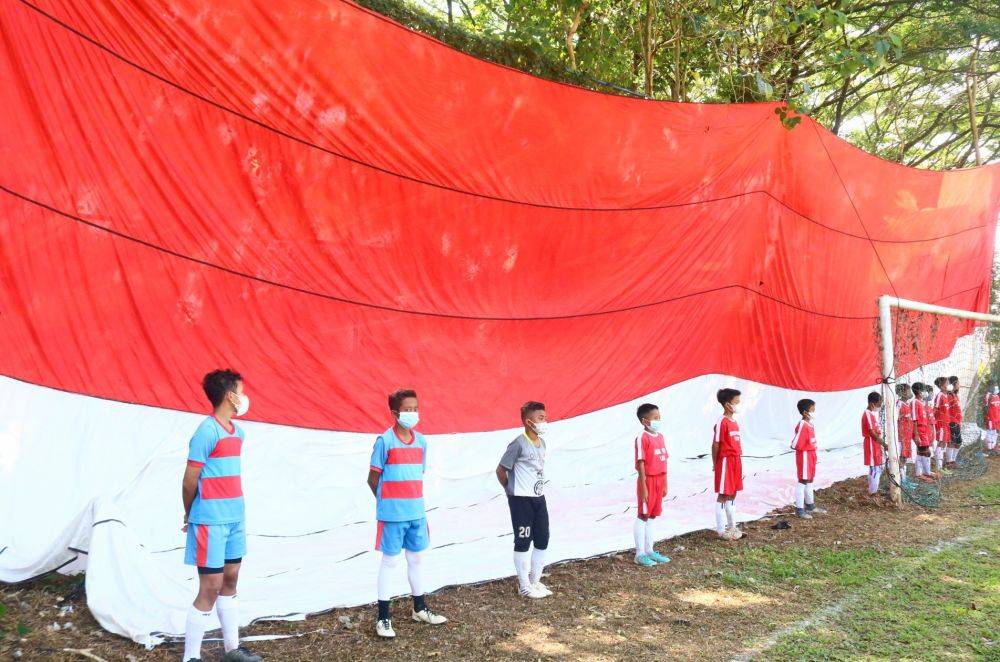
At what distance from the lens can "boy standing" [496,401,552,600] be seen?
5.53 m

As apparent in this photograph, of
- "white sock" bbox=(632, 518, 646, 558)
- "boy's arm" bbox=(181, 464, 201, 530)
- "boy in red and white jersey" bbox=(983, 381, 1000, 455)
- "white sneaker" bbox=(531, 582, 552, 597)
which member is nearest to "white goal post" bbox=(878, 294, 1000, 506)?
"white sock" bbox=(632, 518, 646, 558)

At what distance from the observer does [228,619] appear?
4.18 meters

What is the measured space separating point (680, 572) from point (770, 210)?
5355mm

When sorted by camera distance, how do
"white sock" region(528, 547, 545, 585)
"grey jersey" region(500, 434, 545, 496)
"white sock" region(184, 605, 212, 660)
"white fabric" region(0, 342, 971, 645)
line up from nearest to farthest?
"white sock" region(184, 605, 212, 660)
"white fabric" region(0, 342, 971, 645)
"grey jersey" region(500, 434, 545, 496)
"white sock" region(528, 547, 545, 585)

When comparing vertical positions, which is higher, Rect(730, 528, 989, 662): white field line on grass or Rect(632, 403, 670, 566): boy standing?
Rect(632, 403, 670, 566): boy standing

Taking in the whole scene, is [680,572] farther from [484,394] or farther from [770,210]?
[770,210]

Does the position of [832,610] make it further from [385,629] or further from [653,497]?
[385,629]

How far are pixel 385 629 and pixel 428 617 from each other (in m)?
0.35

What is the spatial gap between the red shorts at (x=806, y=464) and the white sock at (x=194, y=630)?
6.56 m

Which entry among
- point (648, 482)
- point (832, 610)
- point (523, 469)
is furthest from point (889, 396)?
point (523, 469)

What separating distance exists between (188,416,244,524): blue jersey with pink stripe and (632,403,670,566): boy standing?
355 centimetres

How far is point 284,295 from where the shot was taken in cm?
618

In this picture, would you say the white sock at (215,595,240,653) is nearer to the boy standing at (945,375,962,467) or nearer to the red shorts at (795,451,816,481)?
the red shorts at (795,451,816,481)

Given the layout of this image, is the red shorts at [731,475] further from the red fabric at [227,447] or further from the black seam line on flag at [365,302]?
the red fabric at [227,447]
